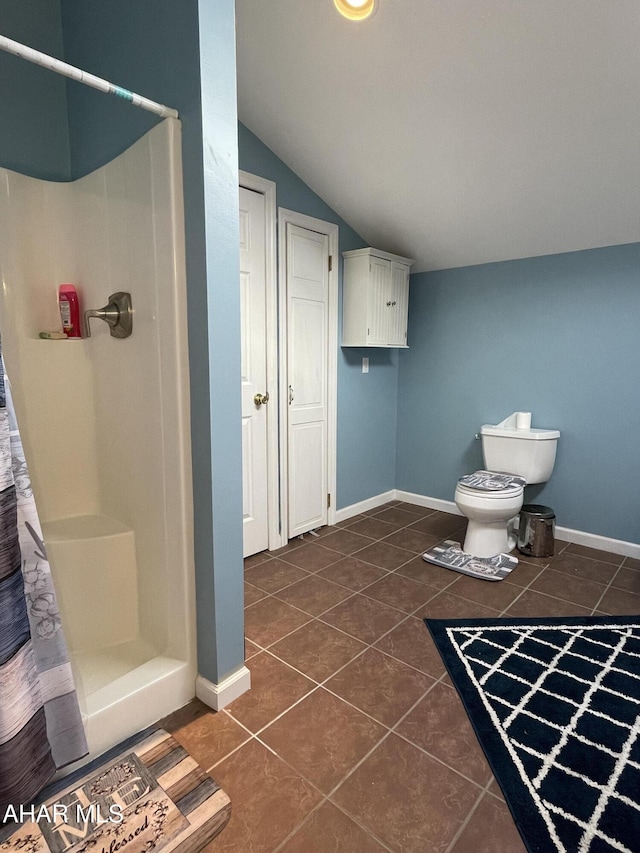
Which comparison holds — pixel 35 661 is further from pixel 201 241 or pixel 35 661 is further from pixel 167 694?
pixel 201 241

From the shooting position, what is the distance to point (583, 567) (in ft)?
8.29

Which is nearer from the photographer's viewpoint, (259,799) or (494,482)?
(259,799)

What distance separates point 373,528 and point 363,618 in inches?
43.4

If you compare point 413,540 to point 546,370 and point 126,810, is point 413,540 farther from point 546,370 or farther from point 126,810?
point 126,810

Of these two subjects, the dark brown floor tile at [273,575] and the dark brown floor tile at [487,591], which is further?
the dark brown floor tile at [273,575]

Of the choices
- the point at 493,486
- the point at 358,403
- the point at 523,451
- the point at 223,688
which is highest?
the point at 358,403

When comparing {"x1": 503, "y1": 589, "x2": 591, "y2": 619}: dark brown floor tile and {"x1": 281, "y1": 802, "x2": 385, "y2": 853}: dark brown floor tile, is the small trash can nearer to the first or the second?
{"x1": 503, "y1": 589, "x2": 591, "y2": 619}: dark brown floor tile

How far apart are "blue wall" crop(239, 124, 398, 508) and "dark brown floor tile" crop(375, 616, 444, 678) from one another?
130 cm

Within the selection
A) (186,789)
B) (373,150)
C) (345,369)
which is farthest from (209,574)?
(373,150)

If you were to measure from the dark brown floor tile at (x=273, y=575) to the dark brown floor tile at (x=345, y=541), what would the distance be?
0.35 metres

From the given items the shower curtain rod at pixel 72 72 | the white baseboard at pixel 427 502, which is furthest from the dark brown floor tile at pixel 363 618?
the shower curtain rod at pixel 72 72

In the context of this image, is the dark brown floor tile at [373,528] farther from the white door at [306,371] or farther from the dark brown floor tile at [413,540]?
the white door at [306,371]

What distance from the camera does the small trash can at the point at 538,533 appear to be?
2.64m

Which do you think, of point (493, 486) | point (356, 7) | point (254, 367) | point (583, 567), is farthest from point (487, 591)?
point (356, 7)
